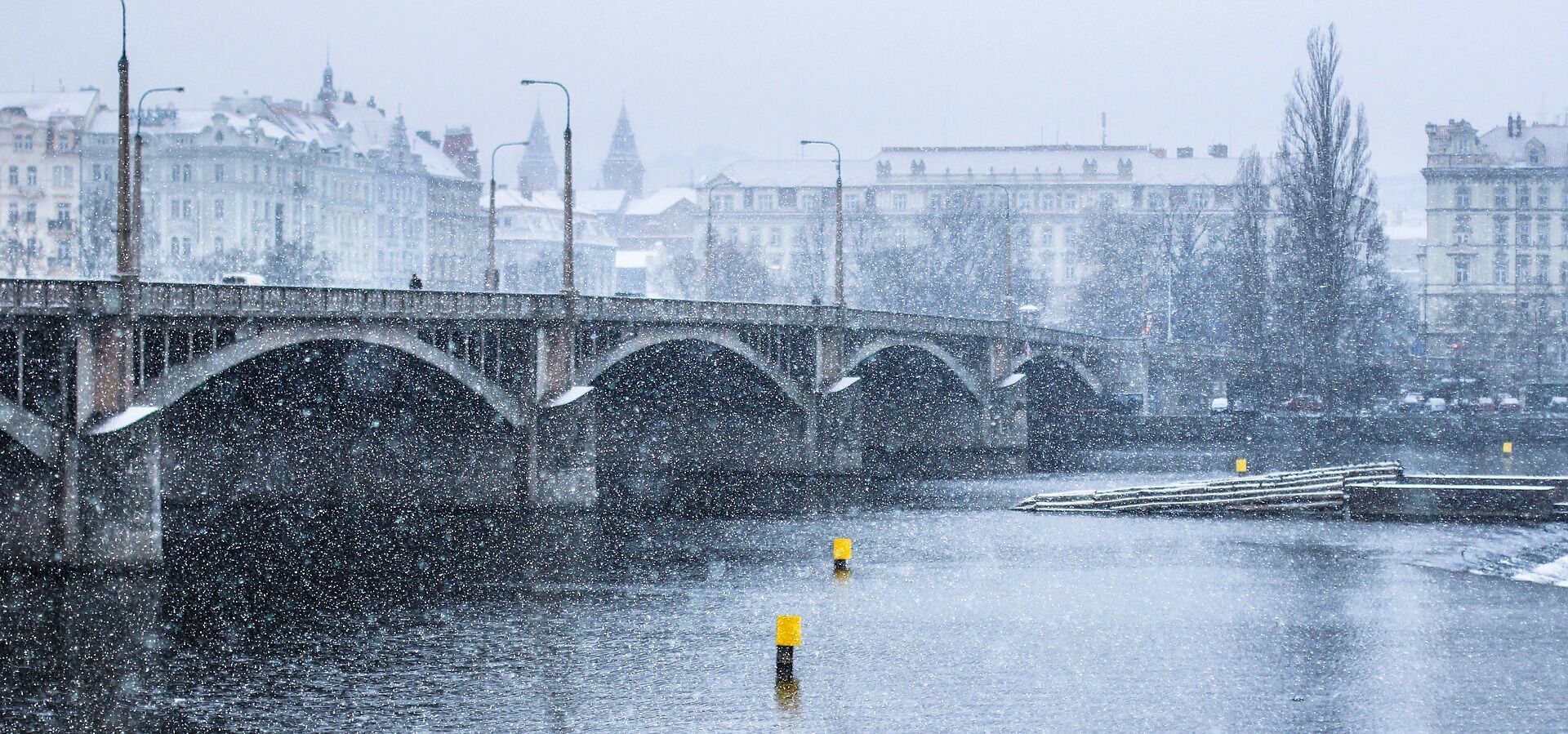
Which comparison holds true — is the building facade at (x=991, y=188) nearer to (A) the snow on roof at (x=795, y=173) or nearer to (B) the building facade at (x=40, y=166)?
(A) the snow on roof at (x=795, y=173)

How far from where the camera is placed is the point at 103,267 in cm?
10594

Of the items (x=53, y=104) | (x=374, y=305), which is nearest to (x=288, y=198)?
(x=53, y=104)

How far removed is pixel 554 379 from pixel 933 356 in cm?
2976

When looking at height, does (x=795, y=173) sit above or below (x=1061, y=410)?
above

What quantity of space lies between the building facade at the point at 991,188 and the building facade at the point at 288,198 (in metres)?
28.8

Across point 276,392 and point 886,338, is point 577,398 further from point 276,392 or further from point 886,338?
point 886,338

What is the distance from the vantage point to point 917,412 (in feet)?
289

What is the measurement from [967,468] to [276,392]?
1214 inches

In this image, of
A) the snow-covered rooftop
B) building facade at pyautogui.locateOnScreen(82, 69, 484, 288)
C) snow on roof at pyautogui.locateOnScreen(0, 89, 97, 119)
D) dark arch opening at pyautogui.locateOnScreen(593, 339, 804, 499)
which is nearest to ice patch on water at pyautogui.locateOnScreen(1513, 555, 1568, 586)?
dark arch opening at pyautogui.locateOnScreen(593, 339, 804, 499)

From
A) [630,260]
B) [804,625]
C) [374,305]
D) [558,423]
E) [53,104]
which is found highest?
[53,104]

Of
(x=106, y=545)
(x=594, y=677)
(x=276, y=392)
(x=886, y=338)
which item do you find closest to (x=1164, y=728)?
(x=594, y=677)

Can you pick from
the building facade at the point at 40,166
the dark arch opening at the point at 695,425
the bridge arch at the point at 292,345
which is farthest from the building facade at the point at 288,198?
the bridge arch at the point at 292,345

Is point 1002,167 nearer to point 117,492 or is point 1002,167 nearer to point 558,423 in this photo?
point 558,423

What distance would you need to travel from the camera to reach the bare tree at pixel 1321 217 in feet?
303
